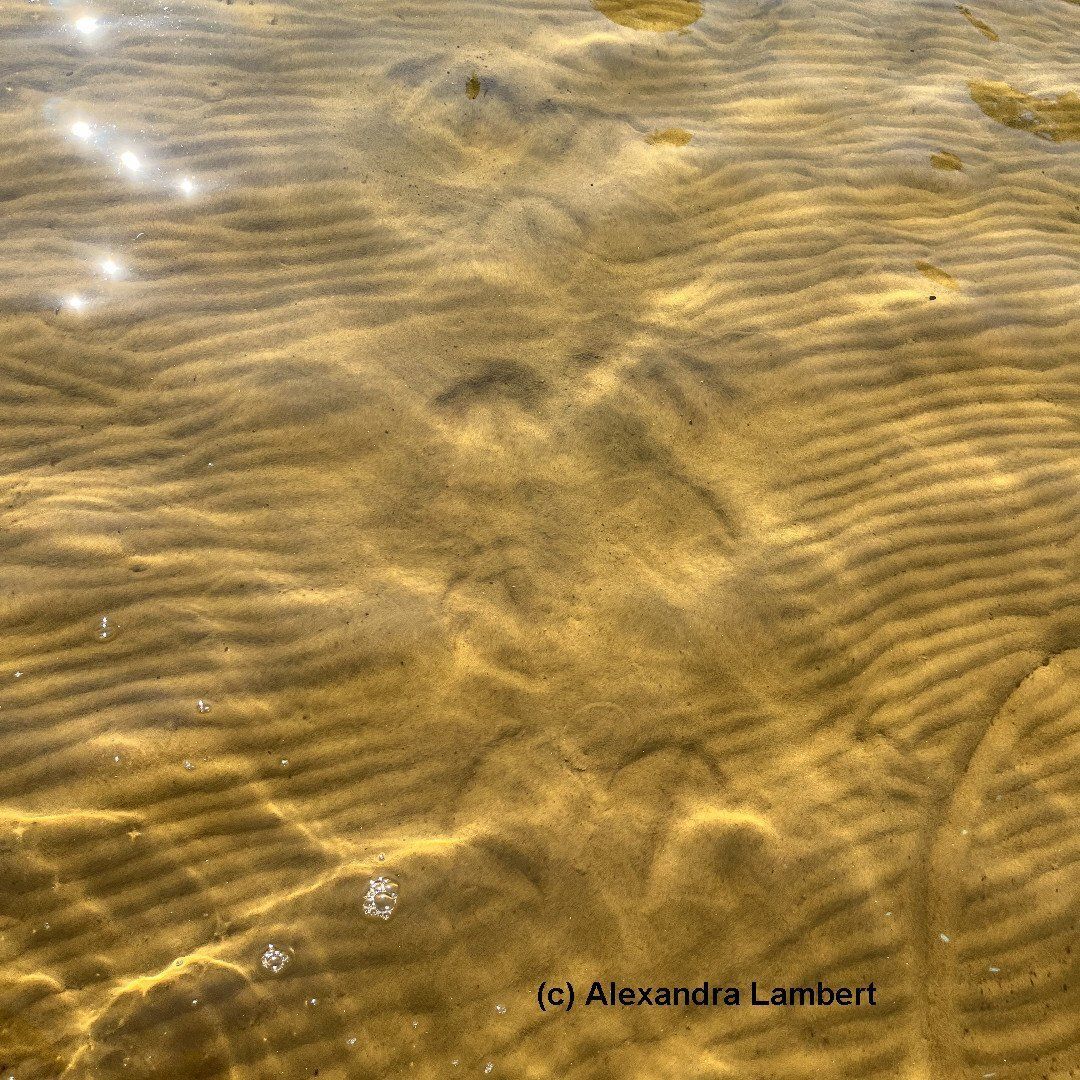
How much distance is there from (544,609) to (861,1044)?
1.73 meters

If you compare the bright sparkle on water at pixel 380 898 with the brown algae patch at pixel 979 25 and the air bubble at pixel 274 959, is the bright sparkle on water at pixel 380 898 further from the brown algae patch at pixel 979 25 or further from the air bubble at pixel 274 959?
the brown algae patch at pixel 979 25

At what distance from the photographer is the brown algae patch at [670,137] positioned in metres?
4.84

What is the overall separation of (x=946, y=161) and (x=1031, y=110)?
0.93 m

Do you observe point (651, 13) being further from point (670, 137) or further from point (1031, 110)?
point (1031, 110)

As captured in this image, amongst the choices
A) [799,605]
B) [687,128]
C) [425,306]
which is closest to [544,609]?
[799,605]

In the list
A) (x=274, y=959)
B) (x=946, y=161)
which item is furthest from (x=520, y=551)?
(x=946, y=161)

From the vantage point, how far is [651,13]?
5.54 metres

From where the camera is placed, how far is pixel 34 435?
11.5ft

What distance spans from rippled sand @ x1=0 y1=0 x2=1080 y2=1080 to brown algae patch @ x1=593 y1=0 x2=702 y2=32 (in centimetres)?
21

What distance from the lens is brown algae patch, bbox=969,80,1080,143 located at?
17.2ft

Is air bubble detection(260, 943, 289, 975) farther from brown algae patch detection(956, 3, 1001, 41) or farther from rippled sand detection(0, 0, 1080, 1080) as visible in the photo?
brown algae patch detection(956, 3, 1001, 41)

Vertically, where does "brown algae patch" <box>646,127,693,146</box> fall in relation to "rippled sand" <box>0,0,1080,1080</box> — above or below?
above

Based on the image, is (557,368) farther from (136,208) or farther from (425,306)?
(136,208)

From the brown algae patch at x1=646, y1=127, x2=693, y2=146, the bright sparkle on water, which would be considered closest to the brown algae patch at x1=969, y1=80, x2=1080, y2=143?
the brown algae patch at x1=646, y1=127, x2=693, y2=146
